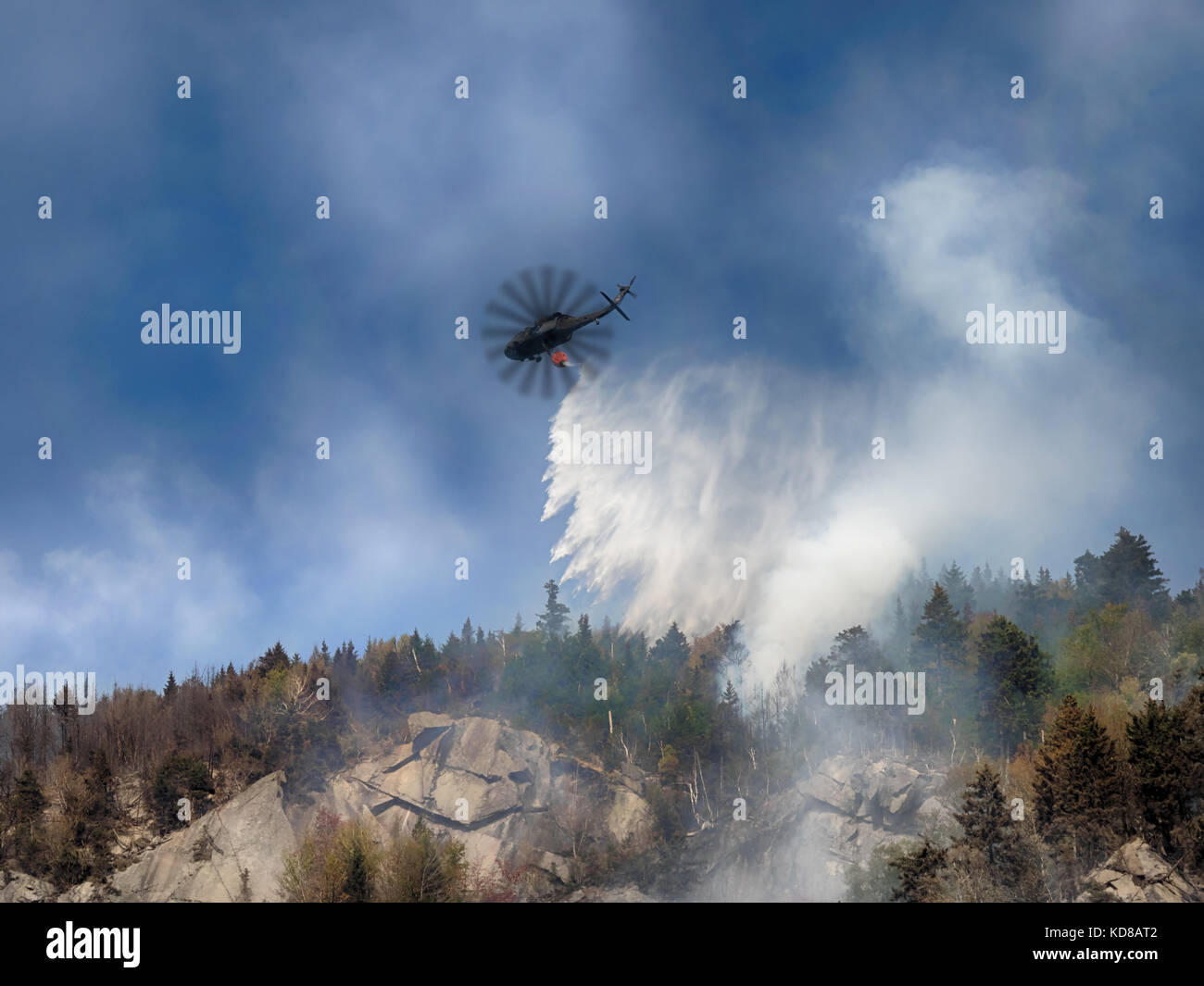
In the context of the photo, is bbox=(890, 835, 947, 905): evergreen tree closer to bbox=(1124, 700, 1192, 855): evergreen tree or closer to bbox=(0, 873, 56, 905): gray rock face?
bbox=(1124, 700, 1192, 855): evergreen tree

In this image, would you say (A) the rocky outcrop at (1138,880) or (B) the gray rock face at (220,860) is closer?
(A) the rocky outcrop at (1138,880)

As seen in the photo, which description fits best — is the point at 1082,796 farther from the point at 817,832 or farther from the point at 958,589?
the point at 958,589

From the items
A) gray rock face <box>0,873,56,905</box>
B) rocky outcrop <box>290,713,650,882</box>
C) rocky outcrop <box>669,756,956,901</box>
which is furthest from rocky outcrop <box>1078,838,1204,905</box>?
gray rock face <box>0,873,56,905</box>

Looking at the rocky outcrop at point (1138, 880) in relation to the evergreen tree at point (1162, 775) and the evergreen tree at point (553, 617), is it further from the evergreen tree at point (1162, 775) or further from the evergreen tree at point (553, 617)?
the evergreen tree at point (553, 617)

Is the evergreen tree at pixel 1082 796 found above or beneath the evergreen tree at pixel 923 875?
above

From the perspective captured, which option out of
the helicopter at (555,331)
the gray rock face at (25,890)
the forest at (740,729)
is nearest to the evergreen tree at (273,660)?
the forest at (740,729)

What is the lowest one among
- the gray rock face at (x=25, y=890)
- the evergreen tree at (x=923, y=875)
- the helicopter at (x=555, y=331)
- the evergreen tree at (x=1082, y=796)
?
the gray rock face at (x=25, y=890)
